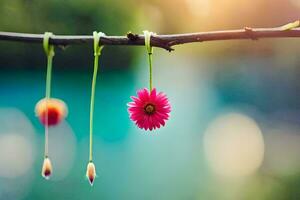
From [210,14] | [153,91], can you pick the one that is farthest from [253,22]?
[153,91]

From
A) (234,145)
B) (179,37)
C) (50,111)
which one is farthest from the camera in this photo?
(234,145)

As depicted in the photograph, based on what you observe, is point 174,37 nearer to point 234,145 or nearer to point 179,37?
point 179,37

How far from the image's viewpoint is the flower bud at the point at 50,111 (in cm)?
59

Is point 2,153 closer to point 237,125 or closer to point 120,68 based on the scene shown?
point 120,68

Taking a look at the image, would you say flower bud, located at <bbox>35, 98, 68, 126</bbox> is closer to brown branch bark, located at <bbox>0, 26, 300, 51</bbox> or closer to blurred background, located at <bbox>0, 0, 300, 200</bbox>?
brown branch bark, located at <bbox>0, 26, 300, 51</bbox>

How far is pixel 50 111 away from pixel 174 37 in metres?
0.20

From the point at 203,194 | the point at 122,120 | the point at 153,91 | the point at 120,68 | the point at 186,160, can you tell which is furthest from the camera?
the point at 120,68

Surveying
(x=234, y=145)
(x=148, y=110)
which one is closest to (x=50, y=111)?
(x=148, y=110)

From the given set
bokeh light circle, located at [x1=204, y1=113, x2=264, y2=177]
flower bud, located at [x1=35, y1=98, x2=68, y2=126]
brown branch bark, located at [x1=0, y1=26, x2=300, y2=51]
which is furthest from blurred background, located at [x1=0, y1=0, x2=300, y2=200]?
brown branch bark, located at [x1=0, y1=26, x2=300, y2=51]

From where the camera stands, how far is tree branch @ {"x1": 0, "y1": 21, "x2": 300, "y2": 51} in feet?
1.49

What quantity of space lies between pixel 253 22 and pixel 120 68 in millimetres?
633

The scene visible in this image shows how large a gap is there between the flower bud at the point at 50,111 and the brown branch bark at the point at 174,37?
0.11m

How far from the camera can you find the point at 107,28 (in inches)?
85.7

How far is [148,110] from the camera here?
54 cm
